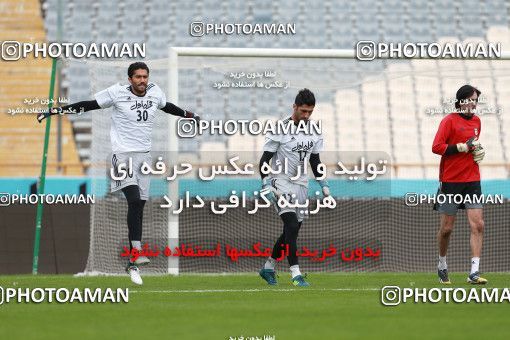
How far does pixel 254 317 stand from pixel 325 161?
8.77 m

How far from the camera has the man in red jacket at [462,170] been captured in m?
10.4

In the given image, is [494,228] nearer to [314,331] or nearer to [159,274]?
[159,274]

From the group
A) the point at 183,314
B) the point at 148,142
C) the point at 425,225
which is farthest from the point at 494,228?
the point at 183,314

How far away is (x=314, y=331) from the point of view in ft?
20.1

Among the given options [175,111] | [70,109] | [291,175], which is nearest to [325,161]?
[291,175]

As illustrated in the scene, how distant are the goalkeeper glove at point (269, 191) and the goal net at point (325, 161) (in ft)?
10.0

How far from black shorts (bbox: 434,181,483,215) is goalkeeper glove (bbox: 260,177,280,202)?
1.52 meters

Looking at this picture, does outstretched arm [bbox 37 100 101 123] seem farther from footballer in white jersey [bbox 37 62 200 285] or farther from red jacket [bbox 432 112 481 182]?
red jacket [bbox 432 112 481 182]

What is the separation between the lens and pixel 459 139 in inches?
415

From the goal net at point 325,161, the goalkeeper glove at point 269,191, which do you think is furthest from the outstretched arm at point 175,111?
the goal net at point 325,161

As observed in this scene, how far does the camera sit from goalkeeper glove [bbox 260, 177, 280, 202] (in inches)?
403

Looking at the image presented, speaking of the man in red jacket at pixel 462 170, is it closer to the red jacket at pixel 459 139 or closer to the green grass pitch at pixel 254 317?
the red jacket at pixel 459 139

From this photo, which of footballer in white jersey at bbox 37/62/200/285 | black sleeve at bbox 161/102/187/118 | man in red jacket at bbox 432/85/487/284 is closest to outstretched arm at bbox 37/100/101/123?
footballer in white jersey at bbox 37/62/200/285

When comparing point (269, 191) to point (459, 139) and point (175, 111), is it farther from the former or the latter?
point (459, 139)
